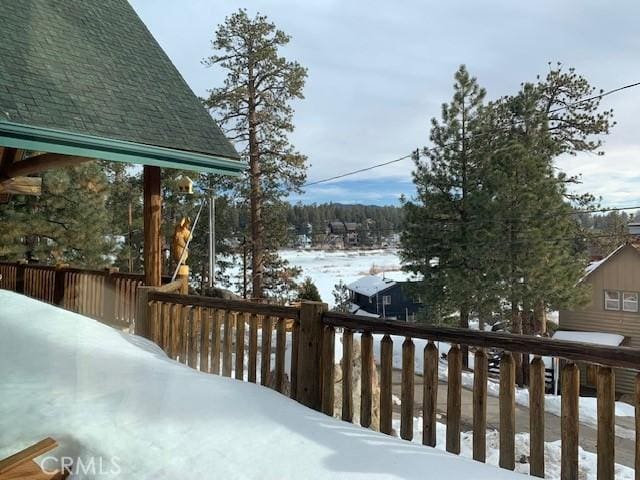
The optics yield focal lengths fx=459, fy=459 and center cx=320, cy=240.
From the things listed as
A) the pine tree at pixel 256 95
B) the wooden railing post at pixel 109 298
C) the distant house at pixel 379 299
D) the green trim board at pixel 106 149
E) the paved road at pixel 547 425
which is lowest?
the distant house at pixel 379 299

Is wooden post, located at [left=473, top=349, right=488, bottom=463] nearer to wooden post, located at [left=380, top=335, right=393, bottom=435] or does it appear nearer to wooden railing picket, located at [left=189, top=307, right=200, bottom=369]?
wooden post, located at [left=380, top=335, right=393, bottom=435]

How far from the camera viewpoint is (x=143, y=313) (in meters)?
4.27

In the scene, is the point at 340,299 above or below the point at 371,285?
below

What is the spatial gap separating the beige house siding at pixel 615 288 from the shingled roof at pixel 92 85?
15.7 meters

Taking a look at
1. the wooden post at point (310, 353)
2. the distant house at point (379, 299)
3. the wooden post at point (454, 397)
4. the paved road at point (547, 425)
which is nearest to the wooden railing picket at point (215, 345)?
the wooden post at point (310, 353)

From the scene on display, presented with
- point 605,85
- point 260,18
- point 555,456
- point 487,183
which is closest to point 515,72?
point 605,85

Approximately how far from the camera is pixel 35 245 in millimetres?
12875

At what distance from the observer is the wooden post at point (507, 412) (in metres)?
2.26

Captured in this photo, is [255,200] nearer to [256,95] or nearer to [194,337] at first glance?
[256,95]

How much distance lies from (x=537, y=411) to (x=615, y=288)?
56.4 feet

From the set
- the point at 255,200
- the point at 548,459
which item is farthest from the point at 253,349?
the point at 255,200

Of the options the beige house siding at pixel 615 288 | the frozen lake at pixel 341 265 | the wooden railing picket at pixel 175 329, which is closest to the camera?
the wooden railing picket at pixel 175 329

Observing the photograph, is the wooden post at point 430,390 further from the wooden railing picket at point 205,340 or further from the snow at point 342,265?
the snow at point 342,265

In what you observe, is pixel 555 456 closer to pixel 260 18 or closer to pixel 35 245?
pixel 35 245
